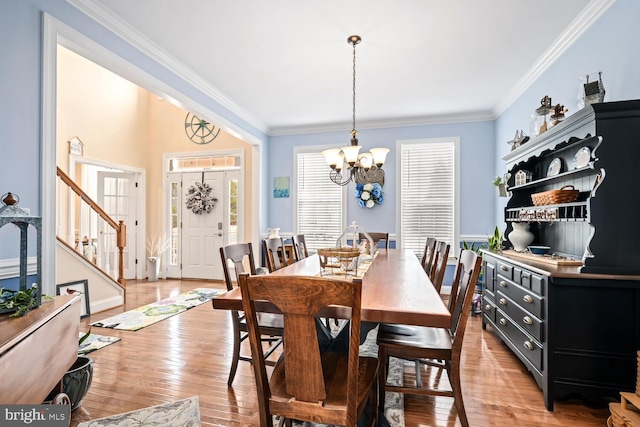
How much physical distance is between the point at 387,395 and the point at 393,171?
3.76m

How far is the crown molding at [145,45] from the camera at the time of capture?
98.2 inches

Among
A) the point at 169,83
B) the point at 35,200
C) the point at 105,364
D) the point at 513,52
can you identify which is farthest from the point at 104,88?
the point at 513,52

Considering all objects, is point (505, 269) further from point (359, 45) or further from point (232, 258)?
point (359, 45)

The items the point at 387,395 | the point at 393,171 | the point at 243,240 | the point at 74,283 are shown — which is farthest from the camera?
the point at 243,240

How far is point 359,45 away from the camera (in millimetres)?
3078

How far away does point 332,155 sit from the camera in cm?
301

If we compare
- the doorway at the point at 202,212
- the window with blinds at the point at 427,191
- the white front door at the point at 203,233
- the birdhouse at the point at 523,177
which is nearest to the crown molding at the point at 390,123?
the window with blinds at the point at 427,191

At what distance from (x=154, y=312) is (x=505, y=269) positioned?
13.3 feet

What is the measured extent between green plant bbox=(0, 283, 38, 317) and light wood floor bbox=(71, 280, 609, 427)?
87 cm

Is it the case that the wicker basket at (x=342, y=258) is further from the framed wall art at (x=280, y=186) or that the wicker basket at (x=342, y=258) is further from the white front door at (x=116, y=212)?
the white front door at (x=116, y=212)

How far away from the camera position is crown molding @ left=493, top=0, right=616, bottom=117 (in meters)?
2.44

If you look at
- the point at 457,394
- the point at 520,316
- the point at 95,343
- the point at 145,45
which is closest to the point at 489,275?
the point at 520,316

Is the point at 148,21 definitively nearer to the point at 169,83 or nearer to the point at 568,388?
the point at 169,83

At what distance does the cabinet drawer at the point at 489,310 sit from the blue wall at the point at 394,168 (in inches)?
69.0
